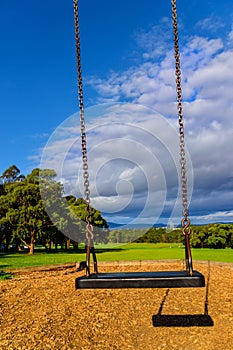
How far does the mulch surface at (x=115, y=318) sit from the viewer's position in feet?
17.7

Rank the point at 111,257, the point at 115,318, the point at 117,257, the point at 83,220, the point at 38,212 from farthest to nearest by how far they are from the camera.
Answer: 1. the point at 83,220
2. the point at 38,212
3. the point at 111,257
4. the point at 117,257
5. the point at 115,318

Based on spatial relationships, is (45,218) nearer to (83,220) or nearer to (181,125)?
(83,220)

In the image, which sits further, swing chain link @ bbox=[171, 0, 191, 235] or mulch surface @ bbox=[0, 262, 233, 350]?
mulch surface @ bbox=[0, 262, 233, 350]

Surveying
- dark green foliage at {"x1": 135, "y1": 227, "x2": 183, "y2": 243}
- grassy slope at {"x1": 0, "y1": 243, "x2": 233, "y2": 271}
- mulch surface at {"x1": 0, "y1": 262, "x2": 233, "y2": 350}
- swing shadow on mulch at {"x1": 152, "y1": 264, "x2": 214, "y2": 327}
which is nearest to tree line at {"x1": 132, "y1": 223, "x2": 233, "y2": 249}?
grassy slope at {"x1": 0, "y1": 243, "x2": 233, "y2": 271}

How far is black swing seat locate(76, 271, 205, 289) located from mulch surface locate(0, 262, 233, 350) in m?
2.18

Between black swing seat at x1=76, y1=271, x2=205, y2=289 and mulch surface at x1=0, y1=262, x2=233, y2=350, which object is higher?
→ black swing seat at x1=76, y1=271, x2=205, y2=289

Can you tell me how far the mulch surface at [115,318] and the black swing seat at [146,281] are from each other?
2.18 metres

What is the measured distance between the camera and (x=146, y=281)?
11.5 ft

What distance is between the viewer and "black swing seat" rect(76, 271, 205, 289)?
3.45 metres

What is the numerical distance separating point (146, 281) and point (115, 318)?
3.38 meters

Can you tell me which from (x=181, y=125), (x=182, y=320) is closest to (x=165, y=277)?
(x=181, y=125)

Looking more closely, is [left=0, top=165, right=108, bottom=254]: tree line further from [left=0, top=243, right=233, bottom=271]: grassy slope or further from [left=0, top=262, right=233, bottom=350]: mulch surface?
[left=0, top=262, right=233, bottom=350]: mulch surface

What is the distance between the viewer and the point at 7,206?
28.3 metres

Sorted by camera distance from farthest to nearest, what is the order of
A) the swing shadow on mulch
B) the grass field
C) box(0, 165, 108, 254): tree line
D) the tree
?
the tree → box(0, 165, 108, 254): tree line → the grass field → the swing shadow on mulch
